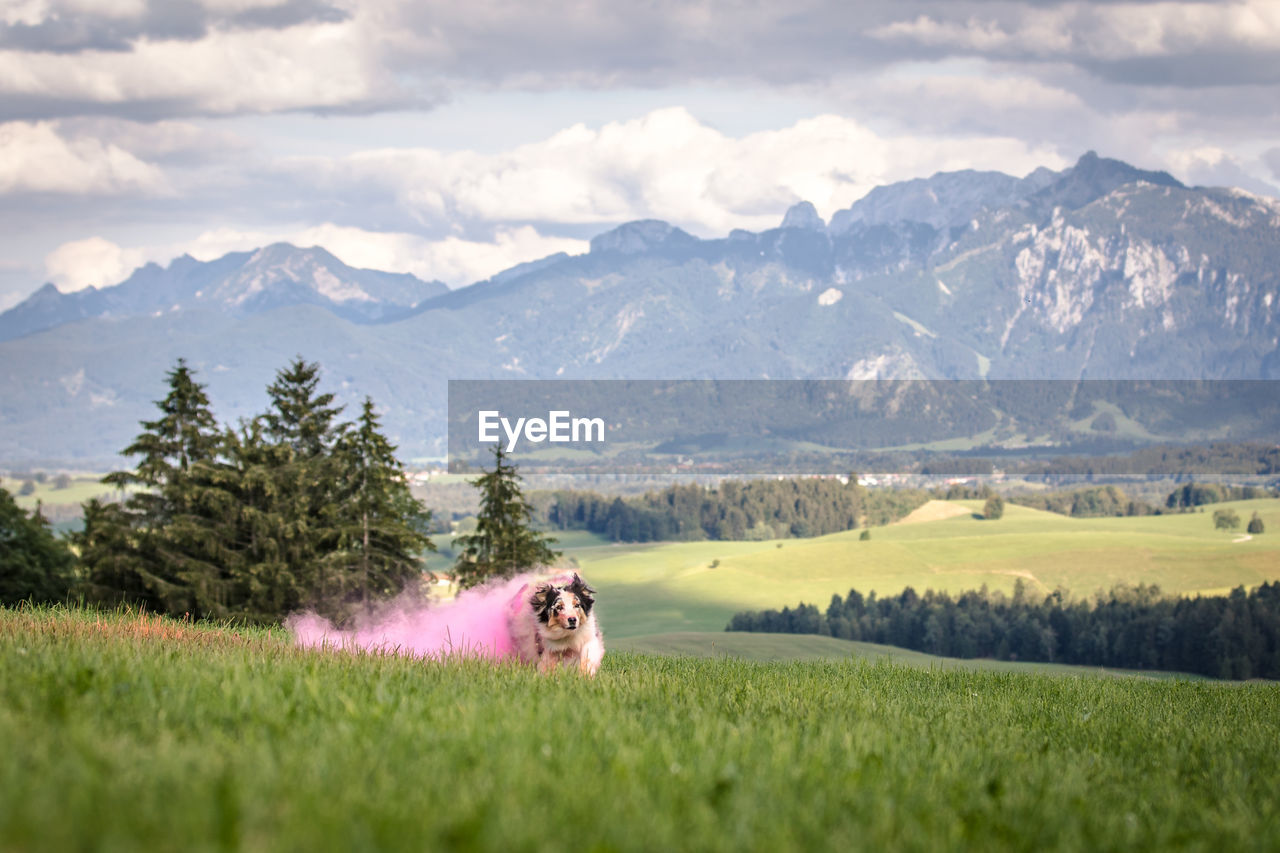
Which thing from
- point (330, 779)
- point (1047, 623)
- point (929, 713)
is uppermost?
point (330, 779)

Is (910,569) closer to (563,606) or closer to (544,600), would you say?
(544,600)

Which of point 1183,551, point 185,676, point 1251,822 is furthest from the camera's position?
point 1183,551

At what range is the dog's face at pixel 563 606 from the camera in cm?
1054

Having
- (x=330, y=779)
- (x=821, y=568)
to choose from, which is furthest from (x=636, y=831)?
(x=821, y=568)

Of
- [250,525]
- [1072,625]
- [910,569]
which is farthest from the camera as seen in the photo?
[910,569]

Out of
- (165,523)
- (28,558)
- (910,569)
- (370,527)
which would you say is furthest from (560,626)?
(910,569)

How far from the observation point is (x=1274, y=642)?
108 metres

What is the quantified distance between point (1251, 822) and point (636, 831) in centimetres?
352

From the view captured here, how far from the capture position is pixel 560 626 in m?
10.6

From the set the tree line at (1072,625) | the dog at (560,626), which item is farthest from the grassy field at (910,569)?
the dog at (560,626)

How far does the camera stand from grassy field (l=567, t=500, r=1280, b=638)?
496ft

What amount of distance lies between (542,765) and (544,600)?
535 centimetres

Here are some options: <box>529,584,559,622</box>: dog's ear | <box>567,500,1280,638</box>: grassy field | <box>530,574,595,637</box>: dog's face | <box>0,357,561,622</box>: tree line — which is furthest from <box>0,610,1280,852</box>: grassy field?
<box>567,500,1280,638</box>: grassy field

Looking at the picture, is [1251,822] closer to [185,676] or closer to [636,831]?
[636,831]
